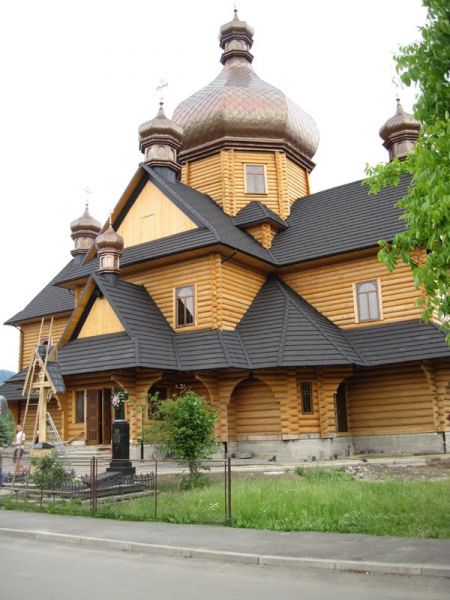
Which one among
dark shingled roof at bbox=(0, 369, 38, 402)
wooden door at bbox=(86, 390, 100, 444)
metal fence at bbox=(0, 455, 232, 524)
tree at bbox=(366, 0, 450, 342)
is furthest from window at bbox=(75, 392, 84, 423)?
tree at bbox=(366, 0, 450, 342)

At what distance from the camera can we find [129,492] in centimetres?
1291

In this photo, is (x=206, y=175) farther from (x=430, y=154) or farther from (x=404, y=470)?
(x=430, y=154)

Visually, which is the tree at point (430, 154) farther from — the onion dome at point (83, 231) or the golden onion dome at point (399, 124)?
the onion dome at point (83, 231)

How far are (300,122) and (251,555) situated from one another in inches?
908

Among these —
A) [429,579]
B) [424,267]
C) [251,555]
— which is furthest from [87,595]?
[424,267]

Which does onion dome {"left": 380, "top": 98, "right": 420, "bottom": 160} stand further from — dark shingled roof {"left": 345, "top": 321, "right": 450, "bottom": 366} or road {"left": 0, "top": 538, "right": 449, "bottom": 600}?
road {"left": 0, "top": 538, "right": 449, "bottom": 600}

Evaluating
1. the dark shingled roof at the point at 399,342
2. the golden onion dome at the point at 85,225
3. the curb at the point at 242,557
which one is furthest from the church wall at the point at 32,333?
the curb at the point at 242,557

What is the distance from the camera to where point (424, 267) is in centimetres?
677

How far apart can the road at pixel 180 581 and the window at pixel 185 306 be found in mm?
13721

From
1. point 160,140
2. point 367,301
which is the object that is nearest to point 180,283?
point 367,301

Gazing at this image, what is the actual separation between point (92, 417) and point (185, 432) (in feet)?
30.0

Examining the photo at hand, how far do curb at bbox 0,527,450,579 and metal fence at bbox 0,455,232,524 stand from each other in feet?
5.21

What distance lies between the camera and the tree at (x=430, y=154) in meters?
6.55

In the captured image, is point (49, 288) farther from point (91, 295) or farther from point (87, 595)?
point (87, 595)
